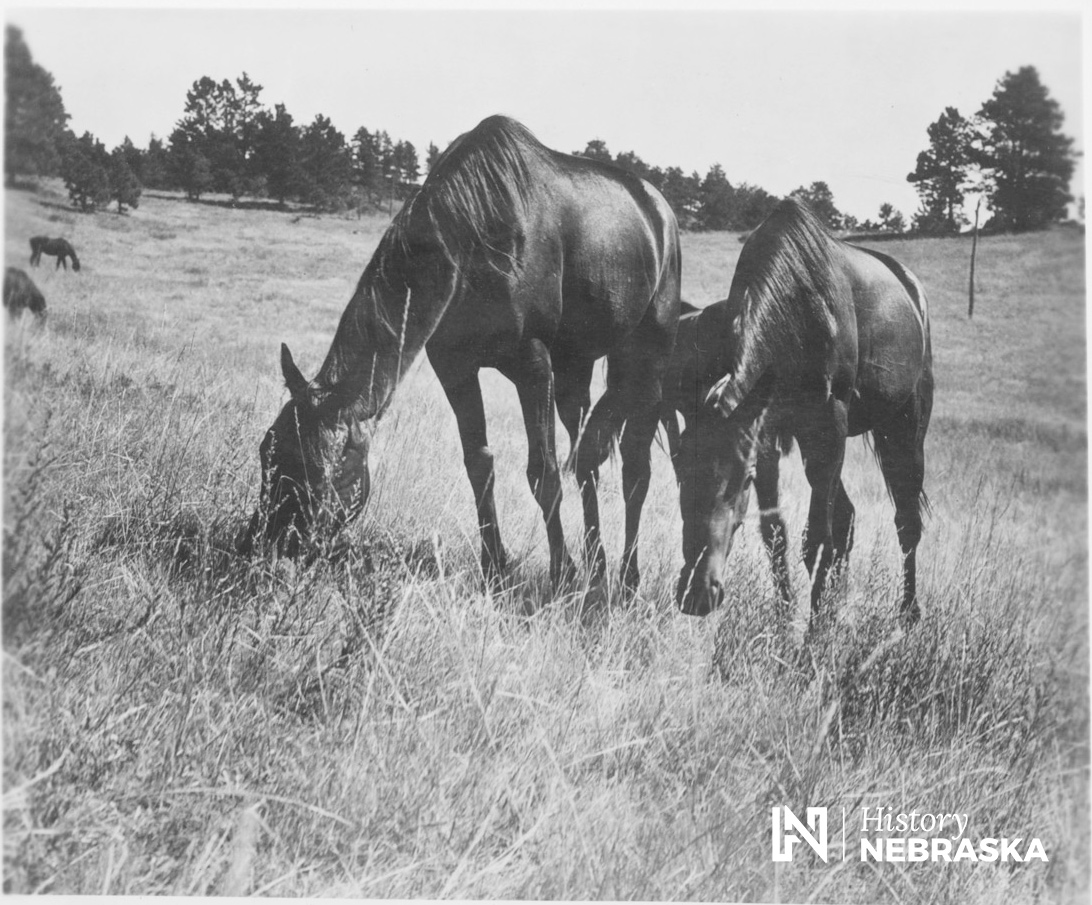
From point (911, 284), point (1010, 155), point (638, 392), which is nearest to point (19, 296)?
point (638, 392)

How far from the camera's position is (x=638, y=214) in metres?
3.19

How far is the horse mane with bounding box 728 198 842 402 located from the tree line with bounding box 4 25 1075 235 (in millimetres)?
59

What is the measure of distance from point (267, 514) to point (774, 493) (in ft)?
5.17

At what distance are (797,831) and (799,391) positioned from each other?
1317mm

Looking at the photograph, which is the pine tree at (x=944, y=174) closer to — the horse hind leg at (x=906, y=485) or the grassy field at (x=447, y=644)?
the grassy field at (x=447, y=644)

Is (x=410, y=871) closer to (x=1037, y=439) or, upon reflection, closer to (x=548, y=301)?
(x=548, y=301)

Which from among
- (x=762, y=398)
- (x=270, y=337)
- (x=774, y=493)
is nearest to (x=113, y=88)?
(x=270, y=337)

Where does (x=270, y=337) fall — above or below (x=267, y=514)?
above

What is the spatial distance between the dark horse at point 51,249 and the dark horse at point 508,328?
0.78 meters

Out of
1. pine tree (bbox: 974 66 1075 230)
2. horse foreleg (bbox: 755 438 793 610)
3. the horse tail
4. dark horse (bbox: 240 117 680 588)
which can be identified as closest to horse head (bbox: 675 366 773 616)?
horse foreleg (bbox: 755 438 793 610)

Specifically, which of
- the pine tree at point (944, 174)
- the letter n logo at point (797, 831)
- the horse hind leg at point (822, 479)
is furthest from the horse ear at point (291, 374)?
the pine tree at point (944, 174)

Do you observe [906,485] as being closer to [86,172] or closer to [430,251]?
[430,251]

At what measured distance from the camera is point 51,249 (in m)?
2.81

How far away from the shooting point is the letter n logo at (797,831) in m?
2.46
